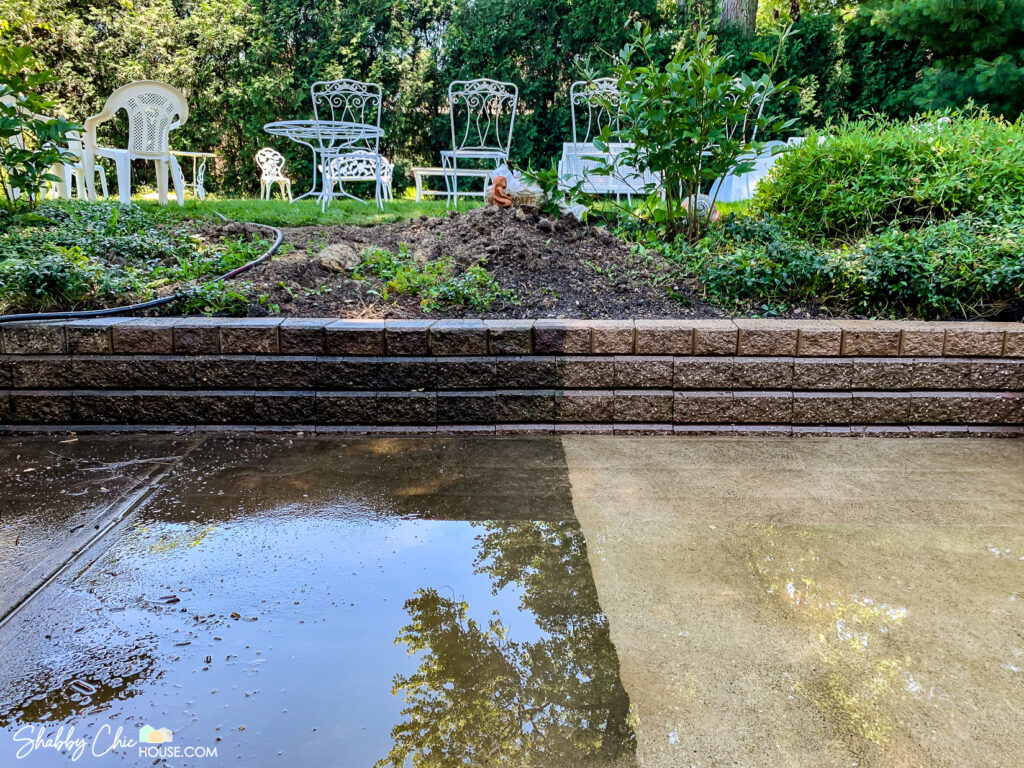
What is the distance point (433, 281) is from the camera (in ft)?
13.3

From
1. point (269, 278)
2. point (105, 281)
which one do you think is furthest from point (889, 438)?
point (105, 281)

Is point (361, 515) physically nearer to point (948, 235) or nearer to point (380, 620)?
point (380, 620)

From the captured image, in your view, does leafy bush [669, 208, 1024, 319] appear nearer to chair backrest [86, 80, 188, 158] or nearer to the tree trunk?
chair backrest [86, 80, 188, 158]

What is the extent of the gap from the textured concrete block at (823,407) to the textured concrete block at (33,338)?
3.49 meters

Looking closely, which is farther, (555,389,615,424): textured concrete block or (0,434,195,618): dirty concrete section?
(555,389,615,424): textured concrete block

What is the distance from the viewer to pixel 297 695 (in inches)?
60.9

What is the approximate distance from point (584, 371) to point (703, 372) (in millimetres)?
571

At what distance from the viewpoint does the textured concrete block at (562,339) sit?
→ 3312 mm

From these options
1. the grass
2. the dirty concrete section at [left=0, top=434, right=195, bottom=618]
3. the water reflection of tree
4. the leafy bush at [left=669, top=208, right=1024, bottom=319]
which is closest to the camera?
the water reflection of tree

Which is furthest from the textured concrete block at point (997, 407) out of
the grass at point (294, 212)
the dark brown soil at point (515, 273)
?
the grass at point (294, 212)

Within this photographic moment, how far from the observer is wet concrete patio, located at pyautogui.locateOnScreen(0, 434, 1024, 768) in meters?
1.45

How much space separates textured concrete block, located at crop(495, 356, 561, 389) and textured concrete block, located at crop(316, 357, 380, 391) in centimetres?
59

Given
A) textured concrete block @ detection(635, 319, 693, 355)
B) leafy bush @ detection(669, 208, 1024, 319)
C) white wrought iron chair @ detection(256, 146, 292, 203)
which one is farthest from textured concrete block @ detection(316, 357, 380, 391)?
white wrought iron chair @ detection(256, 146, 292, 203)

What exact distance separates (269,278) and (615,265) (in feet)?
6.89
